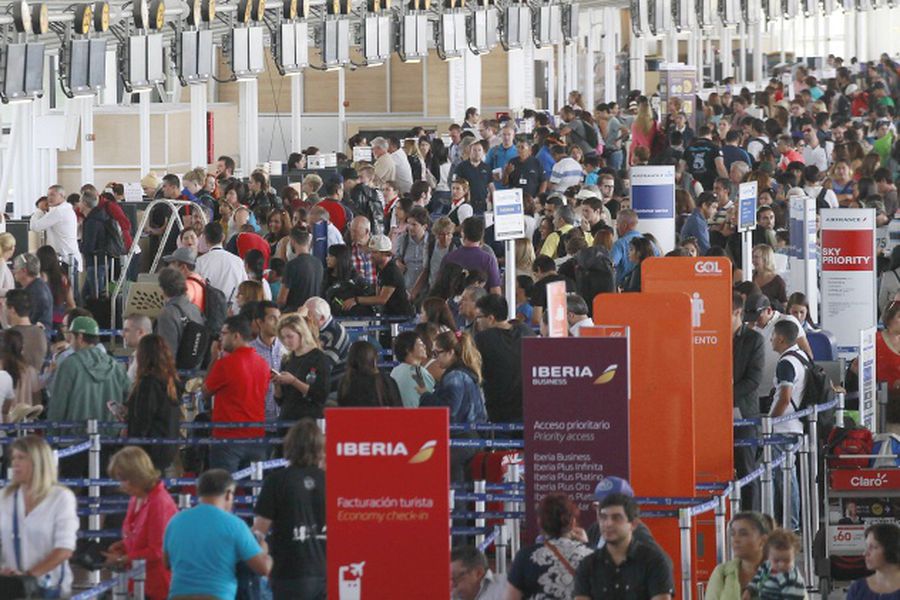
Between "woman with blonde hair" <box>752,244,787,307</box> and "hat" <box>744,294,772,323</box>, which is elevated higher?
"woman with blonde hair" <box>752,244,787,307</box>

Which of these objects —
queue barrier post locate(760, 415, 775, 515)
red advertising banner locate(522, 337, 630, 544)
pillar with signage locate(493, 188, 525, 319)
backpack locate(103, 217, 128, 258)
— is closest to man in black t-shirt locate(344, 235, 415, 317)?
pillar with signage locate(493, 188, 525, 319)

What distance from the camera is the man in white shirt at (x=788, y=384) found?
12289 mm

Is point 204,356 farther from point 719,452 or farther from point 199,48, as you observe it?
point 199,48

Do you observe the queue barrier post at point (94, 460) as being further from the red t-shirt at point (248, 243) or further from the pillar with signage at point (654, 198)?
the pillar with signage at point (654, 198)

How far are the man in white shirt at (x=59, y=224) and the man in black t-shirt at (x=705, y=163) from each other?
7544mm

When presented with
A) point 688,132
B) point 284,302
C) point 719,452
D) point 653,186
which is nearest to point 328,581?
point 719,452

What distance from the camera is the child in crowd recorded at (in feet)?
28.4

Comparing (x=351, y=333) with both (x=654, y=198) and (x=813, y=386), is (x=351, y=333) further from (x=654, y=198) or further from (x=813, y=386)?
(x=654, y=198)

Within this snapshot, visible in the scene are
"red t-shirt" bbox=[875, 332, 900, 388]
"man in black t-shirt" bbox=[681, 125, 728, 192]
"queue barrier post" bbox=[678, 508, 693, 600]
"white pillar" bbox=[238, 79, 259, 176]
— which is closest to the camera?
"queue barrier post" bbox=[678, 508, 693, 600]

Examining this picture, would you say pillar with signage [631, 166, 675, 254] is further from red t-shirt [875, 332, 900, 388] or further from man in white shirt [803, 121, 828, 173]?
man in white shirt [803, 121, 828, 173]

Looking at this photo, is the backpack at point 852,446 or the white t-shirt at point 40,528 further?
the backpack at point 852,446

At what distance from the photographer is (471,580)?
29.4 feet

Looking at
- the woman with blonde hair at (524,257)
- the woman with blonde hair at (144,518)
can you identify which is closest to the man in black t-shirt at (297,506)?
the woman with blonde hair at (144,518)

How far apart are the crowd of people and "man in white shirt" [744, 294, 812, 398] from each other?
0.06 feet
